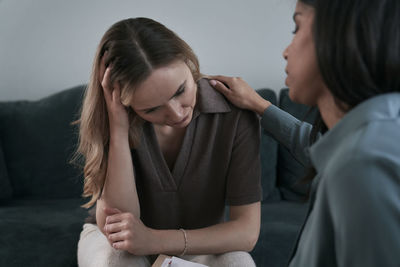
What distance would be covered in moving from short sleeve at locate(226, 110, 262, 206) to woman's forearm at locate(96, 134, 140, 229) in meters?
0.31

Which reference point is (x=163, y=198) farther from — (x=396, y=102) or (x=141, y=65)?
(x=396, y=102)

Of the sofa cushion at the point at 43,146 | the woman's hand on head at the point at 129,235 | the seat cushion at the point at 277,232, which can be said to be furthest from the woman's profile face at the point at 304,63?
the sofa cushion at the point at 43,146

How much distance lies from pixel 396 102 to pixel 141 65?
29.0 inches

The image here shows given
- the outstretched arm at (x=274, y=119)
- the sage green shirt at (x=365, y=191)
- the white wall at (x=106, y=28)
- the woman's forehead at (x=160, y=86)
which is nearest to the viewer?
the sage green shirt at (x=365, y=191)

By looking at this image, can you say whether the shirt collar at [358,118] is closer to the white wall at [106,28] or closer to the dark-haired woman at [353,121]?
the dark-haired woman at [353,121]

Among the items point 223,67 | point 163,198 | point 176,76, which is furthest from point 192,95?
point 223,67

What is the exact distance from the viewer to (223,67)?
8.59 feet

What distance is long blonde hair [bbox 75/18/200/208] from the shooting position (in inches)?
48.2

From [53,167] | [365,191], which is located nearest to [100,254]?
[365,191]

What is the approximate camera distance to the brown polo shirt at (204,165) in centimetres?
141

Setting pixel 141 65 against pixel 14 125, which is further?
pixel 14 125

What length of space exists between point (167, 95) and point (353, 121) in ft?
2.16

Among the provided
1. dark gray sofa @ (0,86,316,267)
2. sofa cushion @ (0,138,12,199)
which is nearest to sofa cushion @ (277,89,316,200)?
dark gray sofa @ (0,86,316,267)

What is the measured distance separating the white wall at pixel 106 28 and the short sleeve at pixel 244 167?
49.0 inches
